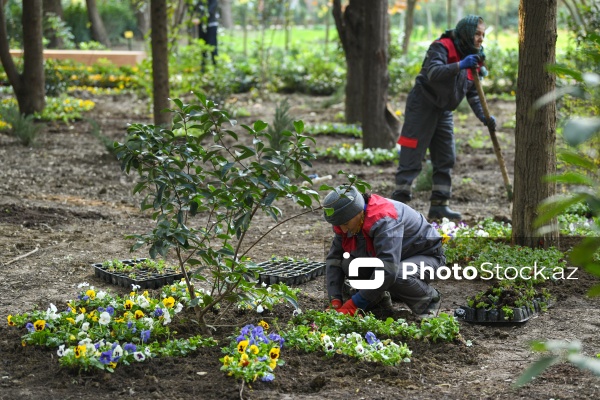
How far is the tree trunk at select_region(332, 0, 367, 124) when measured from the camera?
40.0ft

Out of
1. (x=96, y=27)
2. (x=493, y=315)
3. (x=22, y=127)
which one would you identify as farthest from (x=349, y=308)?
(x=96, y=27)

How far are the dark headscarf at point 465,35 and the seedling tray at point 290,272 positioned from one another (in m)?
2.40

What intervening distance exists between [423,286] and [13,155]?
284 inches

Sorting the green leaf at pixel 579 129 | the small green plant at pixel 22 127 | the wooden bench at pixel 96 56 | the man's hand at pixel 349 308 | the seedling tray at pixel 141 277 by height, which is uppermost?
the green leaf at pixel 579 129

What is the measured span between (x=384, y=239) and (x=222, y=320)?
3.21ft

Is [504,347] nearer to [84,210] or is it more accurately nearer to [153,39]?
[84,210]

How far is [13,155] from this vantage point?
10711 millimetres

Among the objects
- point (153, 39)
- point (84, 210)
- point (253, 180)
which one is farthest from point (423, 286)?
point (153, 39)

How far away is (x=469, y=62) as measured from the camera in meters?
7.00

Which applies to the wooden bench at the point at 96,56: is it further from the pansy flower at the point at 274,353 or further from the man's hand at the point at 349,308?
the pansy flower at the point at 274,353

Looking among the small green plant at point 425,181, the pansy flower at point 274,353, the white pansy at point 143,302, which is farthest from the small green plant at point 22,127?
the pansy flower at point 274,353

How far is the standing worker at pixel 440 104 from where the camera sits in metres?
7.13

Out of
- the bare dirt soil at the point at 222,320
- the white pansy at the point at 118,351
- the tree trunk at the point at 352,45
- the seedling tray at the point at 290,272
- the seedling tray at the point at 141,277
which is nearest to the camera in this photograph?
the bare dirt soil at the point at 222,320

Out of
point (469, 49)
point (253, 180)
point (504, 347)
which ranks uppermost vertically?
point (469, 49)
